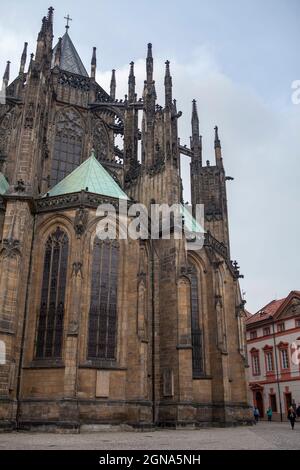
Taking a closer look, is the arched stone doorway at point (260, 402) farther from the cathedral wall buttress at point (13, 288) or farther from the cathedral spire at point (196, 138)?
the cathedral wall buttress at point (13, 288)

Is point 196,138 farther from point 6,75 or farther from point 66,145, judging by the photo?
point 6,75

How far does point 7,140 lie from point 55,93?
4630mm

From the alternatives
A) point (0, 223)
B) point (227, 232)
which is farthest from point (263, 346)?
point (0, 223)

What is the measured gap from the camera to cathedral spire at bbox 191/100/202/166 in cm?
3384

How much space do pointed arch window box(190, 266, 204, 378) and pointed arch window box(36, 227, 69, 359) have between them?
8104 mm

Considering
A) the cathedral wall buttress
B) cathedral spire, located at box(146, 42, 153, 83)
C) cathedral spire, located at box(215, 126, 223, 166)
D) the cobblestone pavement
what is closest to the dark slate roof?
cathedral spire, located at box(146, 42, 153, 83)

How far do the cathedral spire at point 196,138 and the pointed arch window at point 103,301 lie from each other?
14243mm

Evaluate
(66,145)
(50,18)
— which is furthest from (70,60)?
(66,145)

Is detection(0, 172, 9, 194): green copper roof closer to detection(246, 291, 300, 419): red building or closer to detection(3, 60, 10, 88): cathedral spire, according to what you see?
detection(3, 60, 10, 88): cathedral spire

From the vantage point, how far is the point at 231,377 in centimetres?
2630

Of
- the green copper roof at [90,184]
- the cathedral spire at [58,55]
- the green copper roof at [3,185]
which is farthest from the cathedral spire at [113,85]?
the green copper roof at [3,185]

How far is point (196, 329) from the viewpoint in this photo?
25250 millimetres

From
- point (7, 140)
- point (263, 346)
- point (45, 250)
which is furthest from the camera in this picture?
point (263, 346)

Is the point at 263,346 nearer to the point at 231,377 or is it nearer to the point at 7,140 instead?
the point at 231,377
